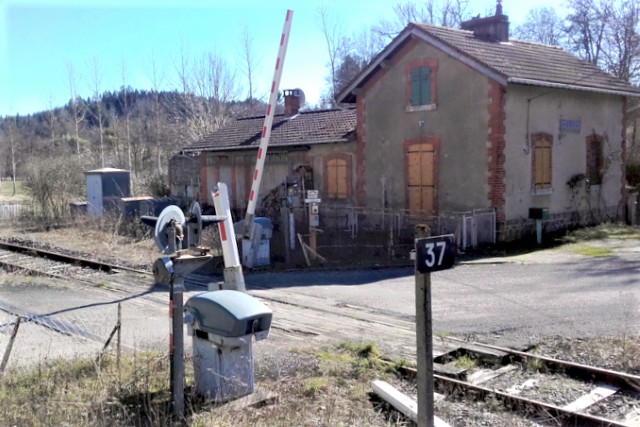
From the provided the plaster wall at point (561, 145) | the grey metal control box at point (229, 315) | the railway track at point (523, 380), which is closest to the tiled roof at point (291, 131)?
the plaster wall at point (561, 145)

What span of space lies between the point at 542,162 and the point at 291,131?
8845mm

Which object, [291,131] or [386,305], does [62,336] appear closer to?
[386,305]

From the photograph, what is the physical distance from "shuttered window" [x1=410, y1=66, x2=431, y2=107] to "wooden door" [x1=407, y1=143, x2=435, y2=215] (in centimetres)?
126

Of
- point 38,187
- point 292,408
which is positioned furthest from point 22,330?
point 38,187

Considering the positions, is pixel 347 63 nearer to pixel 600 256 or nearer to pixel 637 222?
pixel 637 222

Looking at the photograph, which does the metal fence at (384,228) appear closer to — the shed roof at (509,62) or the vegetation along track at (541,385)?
the shed roof at (509,62)

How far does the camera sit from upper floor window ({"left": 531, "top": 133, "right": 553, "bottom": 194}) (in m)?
17.6

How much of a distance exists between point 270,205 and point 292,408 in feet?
53.1

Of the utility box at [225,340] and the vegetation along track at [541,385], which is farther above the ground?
the utility box at [225,340]

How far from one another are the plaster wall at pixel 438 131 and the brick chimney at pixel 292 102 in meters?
6.15

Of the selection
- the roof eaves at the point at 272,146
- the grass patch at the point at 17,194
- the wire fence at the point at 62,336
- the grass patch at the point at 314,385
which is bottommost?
the grass patch at the point at 314,385

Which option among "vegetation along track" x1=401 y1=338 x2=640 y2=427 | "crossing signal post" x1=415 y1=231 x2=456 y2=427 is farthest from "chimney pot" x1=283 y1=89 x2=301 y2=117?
"crossing signal post" x1=415 y1=231 x2=456 y2=427

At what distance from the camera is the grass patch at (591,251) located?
14806 millimetres

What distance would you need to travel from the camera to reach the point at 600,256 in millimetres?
14562
